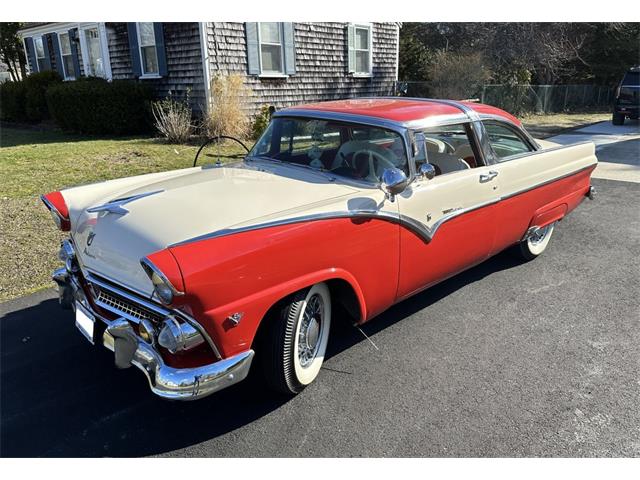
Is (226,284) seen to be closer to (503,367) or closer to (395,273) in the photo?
(395,273)

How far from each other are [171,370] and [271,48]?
11.5 meters

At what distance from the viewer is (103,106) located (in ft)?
38.0

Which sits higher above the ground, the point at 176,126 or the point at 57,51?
the point at 57,51

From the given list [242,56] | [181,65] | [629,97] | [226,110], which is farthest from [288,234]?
[629,97]

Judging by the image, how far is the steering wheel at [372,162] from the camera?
330 cm

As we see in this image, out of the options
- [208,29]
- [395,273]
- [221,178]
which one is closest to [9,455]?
[221,178]

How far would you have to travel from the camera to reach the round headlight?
225 centimetres

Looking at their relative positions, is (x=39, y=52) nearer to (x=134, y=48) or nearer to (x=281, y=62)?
(x=134, y=48)

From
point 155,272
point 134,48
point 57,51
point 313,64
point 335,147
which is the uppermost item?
point 57,51

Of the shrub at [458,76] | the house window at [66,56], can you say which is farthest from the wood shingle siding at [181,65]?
the shrub at [458,76]

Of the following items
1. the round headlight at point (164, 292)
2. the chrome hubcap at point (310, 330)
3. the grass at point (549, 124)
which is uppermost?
the round headlight at point (164, 292)

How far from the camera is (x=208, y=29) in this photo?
10961 millimetres

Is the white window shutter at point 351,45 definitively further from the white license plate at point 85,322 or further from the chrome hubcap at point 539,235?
the white license plate at point 85,322

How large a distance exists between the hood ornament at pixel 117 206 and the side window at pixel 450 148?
1.98m
